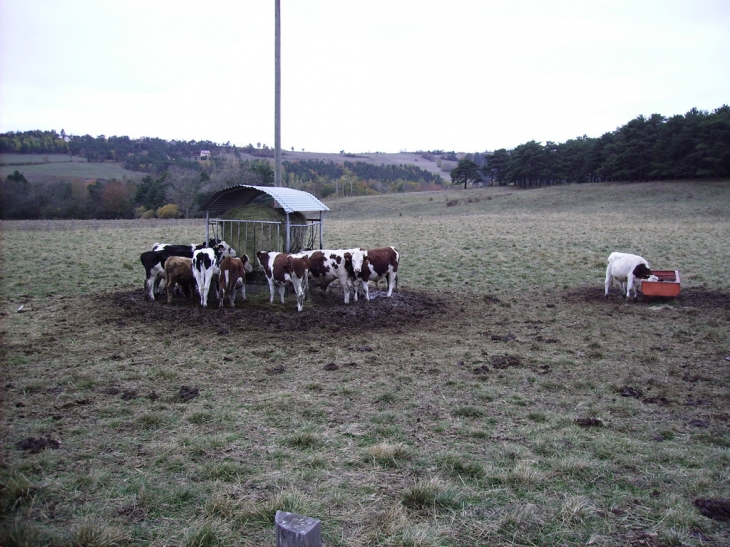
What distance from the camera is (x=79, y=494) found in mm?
4414

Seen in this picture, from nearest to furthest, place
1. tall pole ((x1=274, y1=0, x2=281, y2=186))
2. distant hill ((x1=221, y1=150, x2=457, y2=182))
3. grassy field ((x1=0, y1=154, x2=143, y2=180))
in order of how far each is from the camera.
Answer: tall pole ((x1=274, y1=0, x2=281, y2=186)) < grassy field ((x1=0, y1=154, x2=143, y2=180)) < distant hill ((x1=221, y1=150, x2=457, y2=182))

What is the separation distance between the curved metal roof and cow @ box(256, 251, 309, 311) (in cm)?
128

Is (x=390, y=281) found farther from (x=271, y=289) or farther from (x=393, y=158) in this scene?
(x=393, y=158)

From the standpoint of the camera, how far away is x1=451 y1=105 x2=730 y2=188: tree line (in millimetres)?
57469

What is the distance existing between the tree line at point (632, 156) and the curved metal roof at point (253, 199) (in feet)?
188

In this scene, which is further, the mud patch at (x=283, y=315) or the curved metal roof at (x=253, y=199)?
the curved metal roof at (x=253, y=199)

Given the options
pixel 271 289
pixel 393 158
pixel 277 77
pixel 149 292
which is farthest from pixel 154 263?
pixel 393 158

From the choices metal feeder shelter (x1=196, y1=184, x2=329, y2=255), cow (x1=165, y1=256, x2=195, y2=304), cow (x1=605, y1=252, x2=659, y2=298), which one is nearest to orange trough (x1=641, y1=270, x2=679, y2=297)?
cow (x1=605, y1=252, x2=659, y2=298)

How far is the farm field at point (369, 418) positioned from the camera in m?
4.15

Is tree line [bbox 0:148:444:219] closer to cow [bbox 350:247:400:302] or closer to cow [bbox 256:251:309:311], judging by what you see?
cow [bbox 256:251:309:311]

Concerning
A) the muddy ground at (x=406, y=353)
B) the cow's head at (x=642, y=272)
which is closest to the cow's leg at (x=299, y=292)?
the muddy ground at (x=406, y=353)

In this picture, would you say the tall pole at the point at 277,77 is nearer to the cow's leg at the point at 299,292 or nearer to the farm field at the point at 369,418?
the cow's leg at the point at 299,292

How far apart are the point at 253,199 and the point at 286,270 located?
372 cm

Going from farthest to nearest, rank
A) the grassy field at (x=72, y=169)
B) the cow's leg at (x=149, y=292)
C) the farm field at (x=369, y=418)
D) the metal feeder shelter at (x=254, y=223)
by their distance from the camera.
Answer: the grassy field at (x=72, y=169) < the metal feeder shelter at (x=254, y=223) < the cow's leg at (x=149, y=292) < the farm field at (x=369, y=418)
